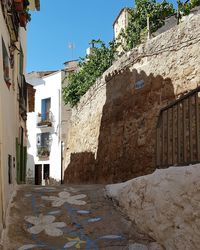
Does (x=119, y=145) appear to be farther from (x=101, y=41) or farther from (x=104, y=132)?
(x=101, y=41)

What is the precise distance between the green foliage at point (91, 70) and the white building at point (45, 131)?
26.2 ft

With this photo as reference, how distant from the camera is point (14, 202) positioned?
6758 mm

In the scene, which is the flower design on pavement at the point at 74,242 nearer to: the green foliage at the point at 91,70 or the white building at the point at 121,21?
the green foliage at the point at 91,70

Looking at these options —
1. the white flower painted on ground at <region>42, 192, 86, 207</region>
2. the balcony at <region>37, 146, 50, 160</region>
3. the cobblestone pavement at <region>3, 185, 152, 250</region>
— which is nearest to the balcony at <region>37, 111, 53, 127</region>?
the balcony at <region>37, 146, 50, 160</region>

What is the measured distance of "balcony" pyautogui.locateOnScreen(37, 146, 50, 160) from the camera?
105 ft

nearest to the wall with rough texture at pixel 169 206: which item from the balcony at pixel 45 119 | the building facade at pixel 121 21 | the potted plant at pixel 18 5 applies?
the potted plant at pixel 18 5

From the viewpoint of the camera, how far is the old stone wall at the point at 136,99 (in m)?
9.09

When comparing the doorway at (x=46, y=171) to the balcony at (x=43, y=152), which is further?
the doorway at (x=46, y=171)

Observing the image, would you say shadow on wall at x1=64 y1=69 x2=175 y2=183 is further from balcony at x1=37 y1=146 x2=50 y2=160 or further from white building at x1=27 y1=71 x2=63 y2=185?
balcony at x1=37 y1=146 x2=50 y2=160

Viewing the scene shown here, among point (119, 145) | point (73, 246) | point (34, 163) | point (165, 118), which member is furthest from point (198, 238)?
point (34, 163)

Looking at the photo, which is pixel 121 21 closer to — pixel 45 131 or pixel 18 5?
pixel 45 131

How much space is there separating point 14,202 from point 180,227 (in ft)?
10.7

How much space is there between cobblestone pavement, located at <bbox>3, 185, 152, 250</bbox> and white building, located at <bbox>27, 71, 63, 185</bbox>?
23.5 metres

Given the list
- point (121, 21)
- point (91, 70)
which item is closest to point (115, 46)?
point (91, 70)
